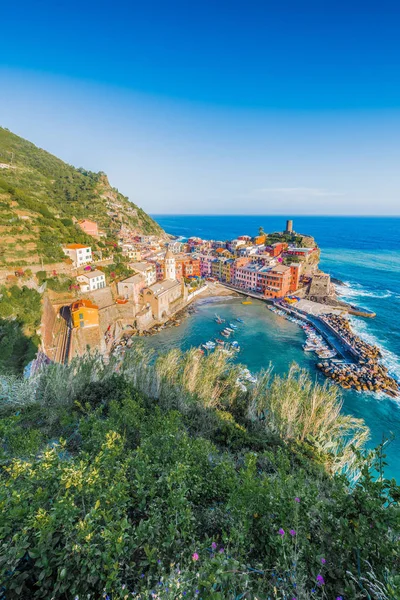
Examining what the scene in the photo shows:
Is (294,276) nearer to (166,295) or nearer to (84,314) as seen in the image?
(166,295)

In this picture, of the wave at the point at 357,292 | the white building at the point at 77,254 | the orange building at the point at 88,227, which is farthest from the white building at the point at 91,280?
the wave at the point at 357,292

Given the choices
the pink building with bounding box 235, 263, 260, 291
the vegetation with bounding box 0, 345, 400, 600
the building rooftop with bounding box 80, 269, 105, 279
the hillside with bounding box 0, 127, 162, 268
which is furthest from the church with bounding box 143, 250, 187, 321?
the vegetation with bounding box 0, 345, 400, 600

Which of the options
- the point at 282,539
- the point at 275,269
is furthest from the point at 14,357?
the point at 275,269

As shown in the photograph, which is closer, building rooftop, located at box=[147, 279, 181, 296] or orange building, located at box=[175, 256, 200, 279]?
building rooftop, located at box=[147, 279, 181, 296]

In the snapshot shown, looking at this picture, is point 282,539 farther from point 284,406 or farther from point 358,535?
point 284,406

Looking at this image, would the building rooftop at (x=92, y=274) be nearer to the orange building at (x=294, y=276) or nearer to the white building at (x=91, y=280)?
the white building at (x=91, y=280)

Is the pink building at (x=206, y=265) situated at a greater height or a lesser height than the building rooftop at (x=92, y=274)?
lesser

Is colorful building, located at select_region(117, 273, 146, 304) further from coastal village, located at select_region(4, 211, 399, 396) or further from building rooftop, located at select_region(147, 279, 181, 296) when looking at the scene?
building rooftop, located at select_region(147, 279, 181, 296)
